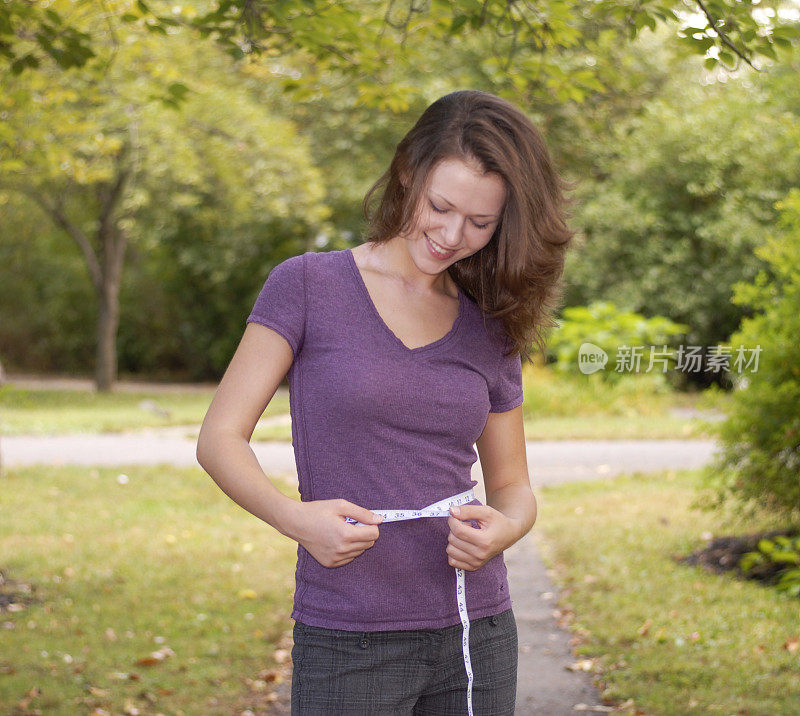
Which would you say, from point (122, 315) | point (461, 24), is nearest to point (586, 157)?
point (122, 315)

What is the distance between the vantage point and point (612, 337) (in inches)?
538

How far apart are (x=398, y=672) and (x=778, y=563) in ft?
15.4

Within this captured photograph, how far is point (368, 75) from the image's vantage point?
16.0 ft

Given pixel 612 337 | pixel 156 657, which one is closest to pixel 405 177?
pixel 156 657

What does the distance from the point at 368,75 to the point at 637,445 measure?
7.07m

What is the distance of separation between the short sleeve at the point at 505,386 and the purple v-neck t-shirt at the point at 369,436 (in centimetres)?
14

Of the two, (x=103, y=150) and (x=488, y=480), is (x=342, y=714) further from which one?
(x=103, y=150)

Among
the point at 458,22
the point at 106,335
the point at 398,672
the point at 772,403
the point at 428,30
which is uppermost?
the point at 428,30

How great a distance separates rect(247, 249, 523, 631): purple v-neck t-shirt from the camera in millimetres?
1800

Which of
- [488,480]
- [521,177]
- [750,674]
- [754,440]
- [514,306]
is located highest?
[521,177]

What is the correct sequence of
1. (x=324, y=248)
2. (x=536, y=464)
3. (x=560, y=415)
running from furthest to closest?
(x=324, y=248)
(x=560, y=415)
(x=536, y=464)

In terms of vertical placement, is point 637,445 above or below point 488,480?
below

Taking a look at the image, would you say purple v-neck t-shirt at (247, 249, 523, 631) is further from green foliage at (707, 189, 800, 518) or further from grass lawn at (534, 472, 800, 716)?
green foliage at (707, 189, 800, 518)

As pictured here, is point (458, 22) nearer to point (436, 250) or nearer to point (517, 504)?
point (436, 250)
